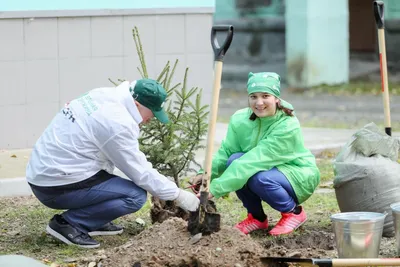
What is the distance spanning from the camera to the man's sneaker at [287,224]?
661 centimetres

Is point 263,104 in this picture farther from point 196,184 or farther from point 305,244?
point 305,244

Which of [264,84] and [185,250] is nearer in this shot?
[185,250]

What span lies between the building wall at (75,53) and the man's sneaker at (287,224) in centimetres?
351

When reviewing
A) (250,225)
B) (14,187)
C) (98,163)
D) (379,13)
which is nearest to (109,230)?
(98,163)

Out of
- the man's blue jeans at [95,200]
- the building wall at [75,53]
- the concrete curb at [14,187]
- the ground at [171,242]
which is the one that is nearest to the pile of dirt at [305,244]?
the ground at [171,242]

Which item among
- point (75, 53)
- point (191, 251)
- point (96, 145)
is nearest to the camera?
point (191, 251)

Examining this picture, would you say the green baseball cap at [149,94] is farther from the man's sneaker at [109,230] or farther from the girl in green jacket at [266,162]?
the man's sneaker at [109,230]

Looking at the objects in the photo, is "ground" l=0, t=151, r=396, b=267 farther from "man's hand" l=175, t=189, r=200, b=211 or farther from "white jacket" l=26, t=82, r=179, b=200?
"white jacket" l=26, t=82, r=179, b=200

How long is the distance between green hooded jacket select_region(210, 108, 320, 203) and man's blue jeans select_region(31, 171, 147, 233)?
55cm

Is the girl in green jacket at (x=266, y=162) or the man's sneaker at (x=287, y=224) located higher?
the girl in green jacket at (x=266, y=162)

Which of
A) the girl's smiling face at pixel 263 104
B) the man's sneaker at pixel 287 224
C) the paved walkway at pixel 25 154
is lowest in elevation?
the man's sneaker at pixel 287 224

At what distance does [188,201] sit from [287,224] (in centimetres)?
96

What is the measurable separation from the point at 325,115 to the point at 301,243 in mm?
7503

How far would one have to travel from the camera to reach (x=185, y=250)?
552 cm
